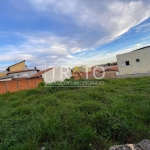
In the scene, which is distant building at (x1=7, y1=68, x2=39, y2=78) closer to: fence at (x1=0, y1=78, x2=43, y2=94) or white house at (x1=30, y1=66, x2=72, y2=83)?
white house at (x1=30, y1=66, x2=72, y2=83)

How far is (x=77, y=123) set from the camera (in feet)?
8.43

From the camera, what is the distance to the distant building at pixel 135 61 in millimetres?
13888

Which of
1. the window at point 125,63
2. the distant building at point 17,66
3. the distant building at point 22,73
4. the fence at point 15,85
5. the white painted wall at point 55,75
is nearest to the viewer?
the fence at point 15,85

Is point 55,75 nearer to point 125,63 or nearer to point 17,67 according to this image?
point 125,63

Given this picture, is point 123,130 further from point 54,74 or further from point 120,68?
point 120,68

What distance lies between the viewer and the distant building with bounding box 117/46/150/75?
45.6 feet

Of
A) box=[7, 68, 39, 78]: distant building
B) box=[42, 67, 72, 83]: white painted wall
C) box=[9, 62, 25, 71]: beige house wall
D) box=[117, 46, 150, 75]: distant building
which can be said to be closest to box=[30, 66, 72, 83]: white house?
box=[42, 67, 72, 83]: white painted wall

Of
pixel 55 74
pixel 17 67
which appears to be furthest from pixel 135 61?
pixel 17 67

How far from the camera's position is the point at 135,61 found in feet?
48.9

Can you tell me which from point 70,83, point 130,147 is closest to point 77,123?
point 130,147

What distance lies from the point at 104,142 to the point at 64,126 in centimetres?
84

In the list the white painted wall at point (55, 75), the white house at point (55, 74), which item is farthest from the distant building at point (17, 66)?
the white painted wall at point (55, 75)

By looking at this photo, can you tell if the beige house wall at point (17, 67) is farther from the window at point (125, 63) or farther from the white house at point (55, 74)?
the window at point (125, 63)

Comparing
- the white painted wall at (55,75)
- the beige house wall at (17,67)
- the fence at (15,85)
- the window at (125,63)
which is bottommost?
the fence at (15,85)
